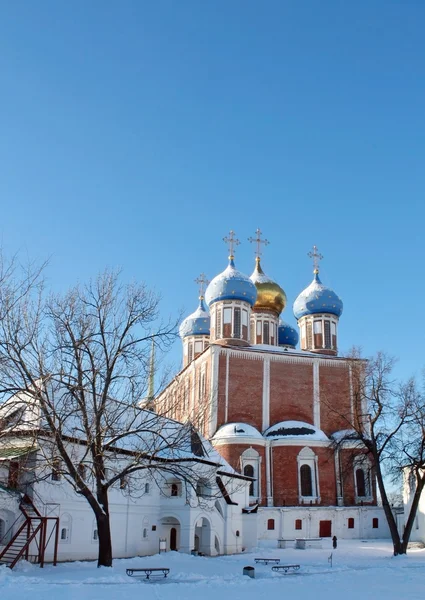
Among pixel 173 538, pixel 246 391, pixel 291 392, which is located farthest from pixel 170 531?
pixel 291 392

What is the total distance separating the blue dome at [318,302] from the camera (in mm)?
45188

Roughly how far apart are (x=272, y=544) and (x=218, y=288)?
16.9 metres

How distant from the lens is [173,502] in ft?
86.4

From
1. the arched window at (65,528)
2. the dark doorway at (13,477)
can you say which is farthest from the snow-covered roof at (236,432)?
the dark doorway at (13,477)

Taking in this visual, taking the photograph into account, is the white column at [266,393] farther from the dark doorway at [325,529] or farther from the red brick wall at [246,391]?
the dark doorway at [325,529]

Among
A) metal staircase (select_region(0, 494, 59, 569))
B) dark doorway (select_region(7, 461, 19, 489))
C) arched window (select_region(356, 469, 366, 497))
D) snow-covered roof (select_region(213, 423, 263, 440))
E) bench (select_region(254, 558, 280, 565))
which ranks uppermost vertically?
snow-covered roof (select_region(213, 423, 263, 440))

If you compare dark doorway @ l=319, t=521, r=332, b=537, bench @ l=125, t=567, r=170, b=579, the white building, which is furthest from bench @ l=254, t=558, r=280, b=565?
dark doorway @ l=319, t=521, r=332, b=537

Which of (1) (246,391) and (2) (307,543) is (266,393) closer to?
(1) (246,391)

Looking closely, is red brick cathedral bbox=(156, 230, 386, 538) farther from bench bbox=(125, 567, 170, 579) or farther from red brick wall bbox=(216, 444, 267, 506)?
bench bbox=(125, 567, 170, 579)

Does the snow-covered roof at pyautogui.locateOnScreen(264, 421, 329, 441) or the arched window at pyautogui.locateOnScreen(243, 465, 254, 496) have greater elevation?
the snow-covered roof at pyautogui.locateOnScreen(264, 421, 329, 441)

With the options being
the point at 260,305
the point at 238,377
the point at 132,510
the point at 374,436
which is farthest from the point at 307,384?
the point at 132,510

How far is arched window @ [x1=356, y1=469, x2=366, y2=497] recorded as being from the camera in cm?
3781

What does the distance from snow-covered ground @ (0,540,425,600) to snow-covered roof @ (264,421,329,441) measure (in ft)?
45.4

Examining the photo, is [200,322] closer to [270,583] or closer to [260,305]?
[260,305]
